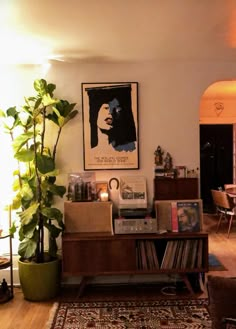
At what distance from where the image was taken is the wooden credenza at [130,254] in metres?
3.48

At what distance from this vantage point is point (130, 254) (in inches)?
137

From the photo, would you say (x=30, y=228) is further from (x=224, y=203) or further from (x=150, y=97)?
(x=224, y=203)

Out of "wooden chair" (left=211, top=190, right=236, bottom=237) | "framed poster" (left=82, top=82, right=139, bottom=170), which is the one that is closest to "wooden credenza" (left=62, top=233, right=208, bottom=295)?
"framed poster" (left=82, top=82, right=139, bottom=170)

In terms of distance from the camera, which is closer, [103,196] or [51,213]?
[51,213]

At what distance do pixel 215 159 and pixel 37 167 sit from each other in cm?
544

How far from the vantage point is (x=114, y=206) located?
386 cm

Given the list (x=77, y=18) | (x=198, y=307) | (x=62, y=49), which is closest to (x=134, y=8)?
(x=77, y=18)

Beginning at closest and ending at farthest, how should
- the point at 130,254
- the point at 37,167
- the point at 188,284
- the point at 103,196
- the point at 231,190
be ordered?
the point at 37,167
the point at 130,254
the point at 188,284
the point at 103,196
the point at 231,190

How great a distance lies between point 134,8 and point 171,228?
206cm

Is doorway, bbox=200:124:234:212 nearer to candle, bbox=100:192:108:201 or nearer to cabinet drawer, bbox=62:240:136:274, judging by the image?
candle, bbox=100:192:108:201

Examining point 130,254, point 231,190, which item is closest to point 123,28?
point 130,254

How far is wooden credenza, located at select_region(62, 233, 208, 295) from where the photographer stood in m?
3.48

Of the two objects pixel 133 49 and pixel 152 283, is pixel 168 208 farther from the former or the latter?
pixel 133 49

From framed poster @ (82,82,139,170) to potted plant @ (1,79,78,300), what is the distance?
0.22 m
